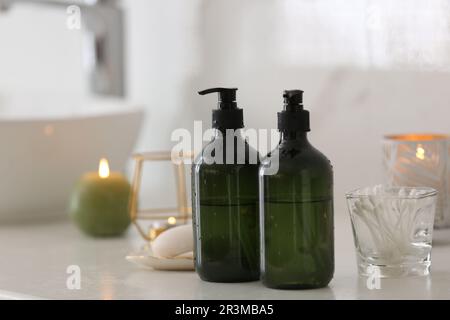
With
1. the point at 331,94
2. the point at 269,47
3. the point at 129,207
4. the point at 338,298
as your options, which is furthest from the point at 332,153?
the point at 338,298

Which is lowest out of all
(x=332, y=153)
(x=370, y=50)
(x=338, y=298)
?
(x=338, y=298)

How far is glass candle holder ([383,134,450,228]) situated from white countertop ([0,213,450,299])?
40 millimetres

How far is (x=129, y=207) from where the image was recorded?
4.30ft

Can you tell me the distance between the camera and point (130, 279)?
0.97m

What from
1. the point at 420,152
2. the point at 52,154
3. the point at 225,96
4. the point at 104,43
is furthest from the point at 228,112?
the point at 104,43

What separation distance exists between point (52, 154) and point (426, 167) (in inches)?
23.3

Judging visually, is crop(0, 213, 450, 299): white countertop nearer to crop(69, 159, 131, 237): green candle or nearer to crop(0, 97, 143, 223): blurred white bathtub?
crop(69, 159, 131, 237): green candle

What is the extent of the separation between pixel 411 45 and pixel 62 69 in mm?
891

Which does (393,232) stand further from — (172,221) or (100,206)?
(100,206)

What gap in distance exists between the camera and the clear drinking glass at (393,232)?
3.05 ft

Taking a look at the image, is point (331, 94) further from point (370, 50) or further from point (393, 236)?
point (393, 236)

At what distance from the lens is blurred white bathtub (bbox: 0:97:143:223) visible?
4.47 feet

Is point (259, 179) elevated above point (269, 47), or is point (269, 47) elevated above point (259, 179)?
point (269, 47)

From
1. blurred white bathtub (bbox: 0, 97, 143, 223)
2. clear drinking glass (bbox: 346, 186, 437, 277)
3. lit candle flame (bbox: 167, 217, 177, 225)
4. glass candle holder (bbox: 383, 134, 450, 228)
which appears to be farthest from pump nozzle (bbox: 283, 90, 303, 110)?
blurred white bathtub (bbox: 0, 97, 143, 223)
